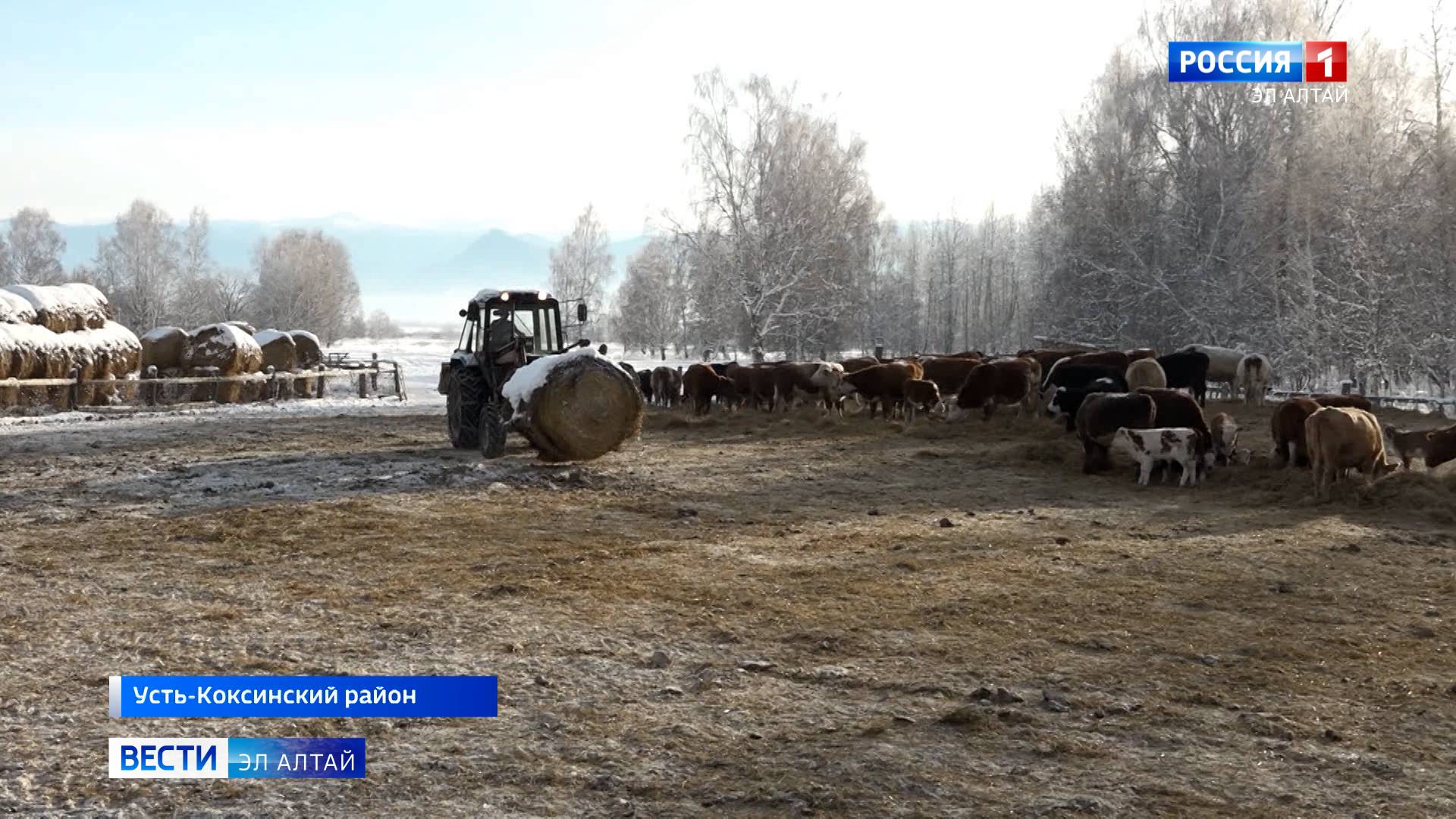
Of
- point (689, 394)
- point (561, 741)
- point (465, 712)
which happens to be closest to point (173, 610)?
point (465, 712)

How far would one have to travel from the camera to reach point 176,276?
74250 mm

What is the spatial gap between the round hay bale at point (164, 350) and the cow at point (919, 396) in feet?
67.9

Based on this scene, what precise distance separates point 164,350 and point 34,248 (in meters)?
61.7

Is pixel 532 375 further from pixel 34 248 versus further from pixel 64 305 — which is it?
pixel 34 248

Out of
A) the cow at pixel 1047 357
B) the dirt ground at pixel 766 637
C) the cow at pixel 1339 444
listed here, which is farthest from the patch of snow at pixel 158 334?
the cow at pixel 1339 444

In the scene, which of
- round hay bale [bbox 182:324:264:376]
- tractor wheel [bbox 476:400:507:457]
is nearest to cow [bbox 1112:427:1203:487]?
tractor wheel [bbox 476:400:507:457]

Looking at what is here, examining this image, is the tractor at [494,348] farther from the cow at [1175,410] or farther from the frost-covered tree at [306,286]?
the frost-covered tree at [306,286]

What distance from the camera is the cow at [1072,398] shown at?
17906mm

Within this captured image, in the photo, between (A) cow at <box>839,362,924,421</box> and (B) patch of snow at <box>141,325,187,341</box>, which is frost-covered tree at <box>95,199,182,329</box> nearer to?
(B) patch of snow at <box>141,325,187,341</box>

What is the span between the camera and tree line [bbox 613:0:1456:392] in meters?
27.6

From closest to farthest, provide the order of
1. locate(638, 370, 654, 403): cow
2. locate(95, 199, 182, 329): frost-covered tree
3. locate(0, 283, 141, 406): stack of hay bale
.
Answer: locate(0, 283, 141, 406): stack of hay bale
locate(638, 370, 654, 403): cow
locate(95, 199, 182, 329): frost-covered tree

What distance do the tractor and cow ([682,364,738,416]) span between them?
28.0 ft

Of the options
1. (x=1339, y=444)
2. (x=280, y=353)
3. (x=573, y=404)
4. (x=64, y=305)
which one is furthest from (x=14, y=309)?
(x=1339, y=444)

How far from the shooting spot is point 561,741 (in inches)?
183
